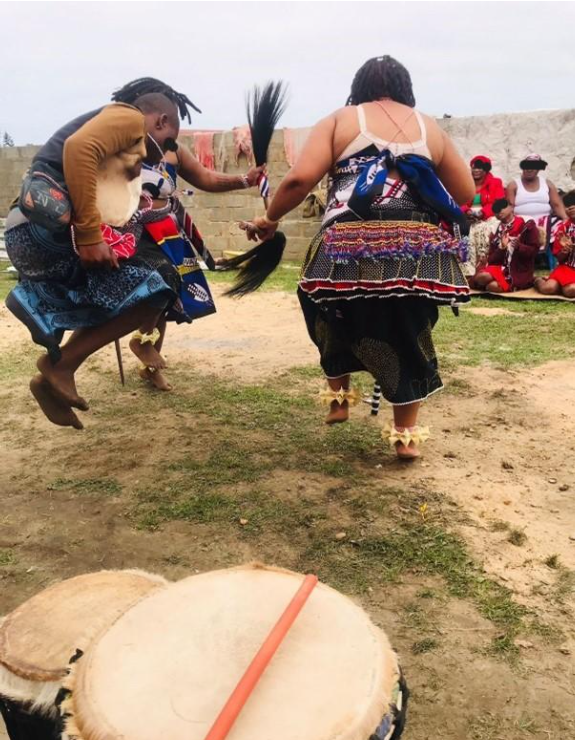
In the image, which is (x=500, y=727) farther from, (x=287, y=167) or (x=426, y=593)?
(x=287, y=167)

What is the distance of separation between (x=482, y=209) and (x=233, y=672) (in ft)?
29.0

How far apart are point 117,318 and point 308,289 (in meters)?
0.87

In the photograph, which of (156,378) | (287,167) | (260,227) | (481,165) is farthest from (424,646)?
(287,167)

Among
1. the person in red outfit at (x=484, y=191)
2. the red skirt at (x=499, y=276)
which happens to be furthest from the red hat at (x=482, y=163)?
the red skirt at (x=499, y=276)

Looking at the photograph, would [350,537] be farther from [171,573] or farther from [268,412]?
[268,412]

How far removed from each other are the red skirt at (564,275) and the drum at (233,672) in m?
7.75

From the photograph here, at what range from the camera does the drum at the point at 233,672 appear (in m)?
1.07

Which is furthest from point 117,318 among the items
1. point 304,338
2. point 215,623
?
point 304,338

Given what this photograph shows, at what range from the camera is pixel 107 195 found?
112 inches

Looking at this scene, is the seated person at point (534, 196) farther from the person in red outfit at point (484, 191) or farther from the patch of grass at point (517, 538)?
the patch of grass at point (517, 538)

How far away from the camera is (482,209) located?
9.20 metres

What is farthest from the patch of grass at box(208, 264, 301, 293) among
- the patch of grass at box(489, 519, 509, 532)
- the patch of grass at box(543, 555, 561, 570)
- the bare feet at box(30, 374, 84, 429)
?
the patch of grass at box(543, 555, 561, 570)

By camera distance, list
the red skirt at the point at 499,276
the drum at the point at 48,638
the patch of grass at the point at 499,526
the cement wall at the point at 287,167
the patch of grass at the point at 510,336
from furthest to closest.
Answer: the cement wall at the point at 287,167 < the red skirt at the point at 499,276 < the patch of grass at the point at 510,336 < the patch of grass at the point at 499,526 < the drum at the point at 48,638

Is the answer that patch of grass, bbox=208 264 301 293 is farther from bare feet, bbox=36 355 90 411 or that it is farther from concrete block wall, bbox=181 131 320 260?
bare feet, bbox=36 355 90 411
